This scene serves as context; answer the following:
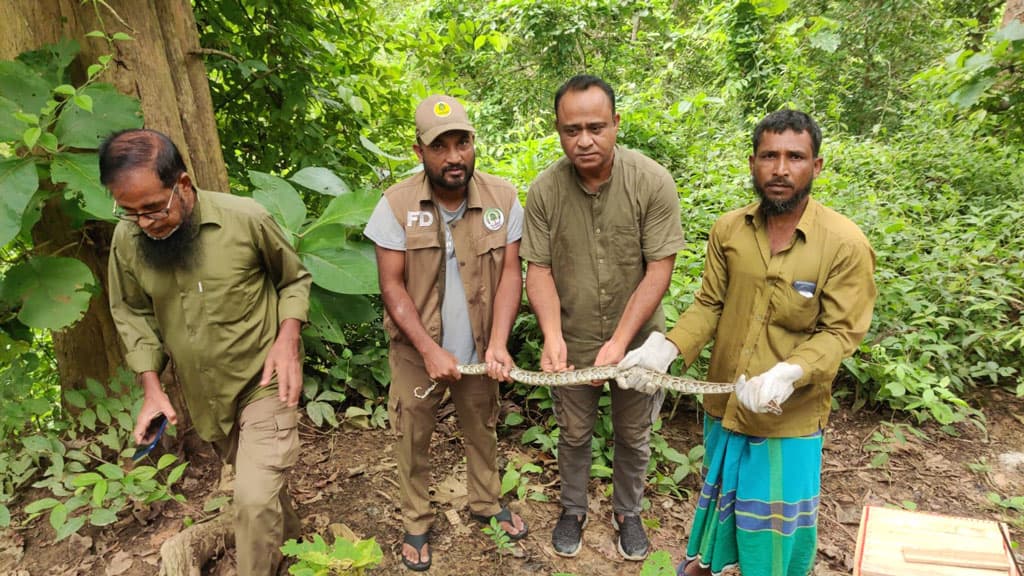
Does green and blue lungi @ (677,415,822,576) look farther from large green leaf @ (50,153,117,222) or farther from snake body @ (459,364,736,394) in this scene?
large green leaf @ (50,153,117,222)

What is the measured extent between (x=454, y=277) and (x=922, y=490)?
3.55 metres

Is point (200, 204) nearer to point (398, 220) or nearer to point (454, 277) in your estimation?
point (398, 220)

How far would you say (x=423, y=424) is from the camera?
9.56 feet

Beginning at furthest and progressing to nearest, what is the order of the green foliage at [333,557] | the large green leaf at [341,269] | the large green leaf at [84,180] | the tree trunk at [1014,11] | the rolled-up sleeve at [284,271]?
the tree trunk at [1014,11] → the large green leaf at [341,269] → the rolled-up sleeve at [284,271] → the large green leaf at [84,180] → the green foliage at [333,557]

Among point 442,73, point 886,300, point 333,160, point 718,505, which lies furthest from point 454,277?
point 886,300

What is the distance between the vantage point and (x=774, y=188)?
7.48 feet

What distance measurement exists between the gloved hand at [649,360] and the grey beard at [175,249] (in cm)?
195

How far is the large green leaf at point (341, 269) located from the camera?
304 centimetres

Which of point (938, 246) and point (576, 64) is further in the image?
point (576, 64)

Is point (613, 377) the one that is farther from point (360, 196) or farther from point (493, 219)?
point (360, 196)

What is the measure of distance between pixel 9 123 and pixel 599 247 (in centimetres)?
262

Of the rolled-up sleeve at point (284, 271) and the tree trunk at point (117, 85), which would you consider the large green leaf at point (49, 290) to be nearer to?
the tree trunk at point (117, 85)

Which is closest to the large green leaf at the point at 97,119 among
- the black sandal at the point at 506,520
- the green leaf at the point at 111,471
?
the green leaf at the point at 111,471

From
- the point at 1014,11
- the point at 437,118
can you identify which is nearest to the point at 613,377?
the point at 437,118
